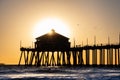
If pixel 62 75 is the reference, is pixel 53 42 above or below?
above

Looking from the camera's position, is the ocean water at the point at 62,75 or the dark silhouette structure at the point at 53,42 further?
the dark silhouette structure at the point at 53,42

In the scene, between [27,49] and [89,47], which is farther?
[27,49]

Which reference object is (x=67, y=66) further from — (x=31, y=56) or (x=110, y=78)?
(x=110, y=78)

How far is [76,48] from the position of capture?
110 metres

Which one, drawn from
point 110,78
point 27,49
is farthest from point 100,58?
point 110,78

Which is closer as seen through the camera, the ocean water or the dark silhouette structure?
the ocean water

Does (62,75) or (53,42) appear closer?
(62,75)

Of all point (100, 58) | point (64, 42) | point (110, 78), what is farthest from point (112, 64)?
point (110, 78)

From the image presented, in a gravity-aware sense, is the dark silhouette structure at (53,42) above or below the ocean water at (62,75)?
above

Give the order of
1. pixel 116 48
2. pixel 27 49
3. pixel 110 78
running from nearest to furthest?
1. pixel 110 78
2. pixel 116 48
3. pixel 27 49

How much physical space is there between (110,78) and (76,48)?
46.0m

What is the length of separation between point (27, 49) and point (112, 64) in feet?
A: 64.6

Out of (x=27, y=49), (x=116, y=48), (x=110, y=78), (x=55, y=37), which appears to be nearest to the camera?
(x=110, y=78)

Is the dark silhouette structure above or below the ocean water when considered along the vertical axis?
above
